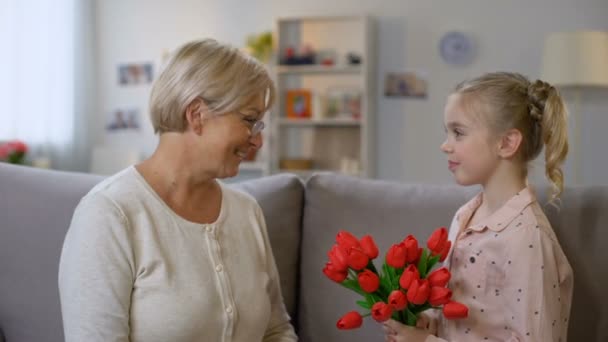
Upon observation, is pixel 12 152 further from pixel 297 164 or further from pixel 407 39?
pixel 407 39

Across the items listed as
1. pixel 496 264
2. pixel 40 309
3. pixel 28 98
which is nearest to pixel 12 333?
pixel 40 309

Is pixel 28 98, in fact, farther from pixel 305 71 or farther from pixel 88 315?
pixel 88 315

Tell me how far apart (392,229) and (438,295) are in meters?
0.60

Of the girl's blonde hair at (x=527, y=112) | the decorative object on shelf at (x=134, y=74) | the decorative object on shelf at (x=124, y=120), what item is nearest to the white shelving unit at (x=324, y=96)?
the decorative object on shelf at (x=134, y=74)

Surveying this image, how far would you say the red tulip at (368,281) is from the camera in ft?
3.90

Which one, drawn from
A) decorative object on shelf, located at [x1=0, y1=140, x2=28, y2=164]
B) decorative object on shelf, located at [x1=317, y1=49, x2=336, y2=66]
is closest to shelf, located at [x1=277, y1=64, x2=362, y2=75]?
decorative object on shelf, located at [x1=317, y1=49, x2=336, y2=66]

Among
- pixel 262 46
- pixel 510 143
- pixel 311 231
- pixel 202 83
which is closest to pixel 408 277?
pixel 510 143

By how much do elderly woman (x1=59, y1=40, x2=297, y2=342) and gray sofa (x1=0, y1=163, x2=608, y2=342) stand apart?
12.7 inches

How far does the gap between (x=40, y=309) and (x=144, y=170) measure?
56 cm

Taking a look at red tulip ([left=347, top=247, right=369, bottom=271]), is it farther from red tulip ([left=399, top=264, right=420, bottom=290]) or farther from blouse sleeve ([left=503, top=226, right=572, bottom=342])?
blouse sleeve ([left=503, top=226, right=572, bottom=342])

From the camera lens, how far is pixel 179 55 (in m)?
1.39

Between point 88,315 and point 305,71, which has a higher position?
point 305,71

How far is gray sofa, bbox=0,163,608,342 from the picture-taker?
5.49ft

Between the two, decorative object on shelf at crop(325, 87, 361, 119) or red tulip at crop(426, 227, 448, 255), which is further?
decorative object on shelf at crop(325, 87, 361, 119)
